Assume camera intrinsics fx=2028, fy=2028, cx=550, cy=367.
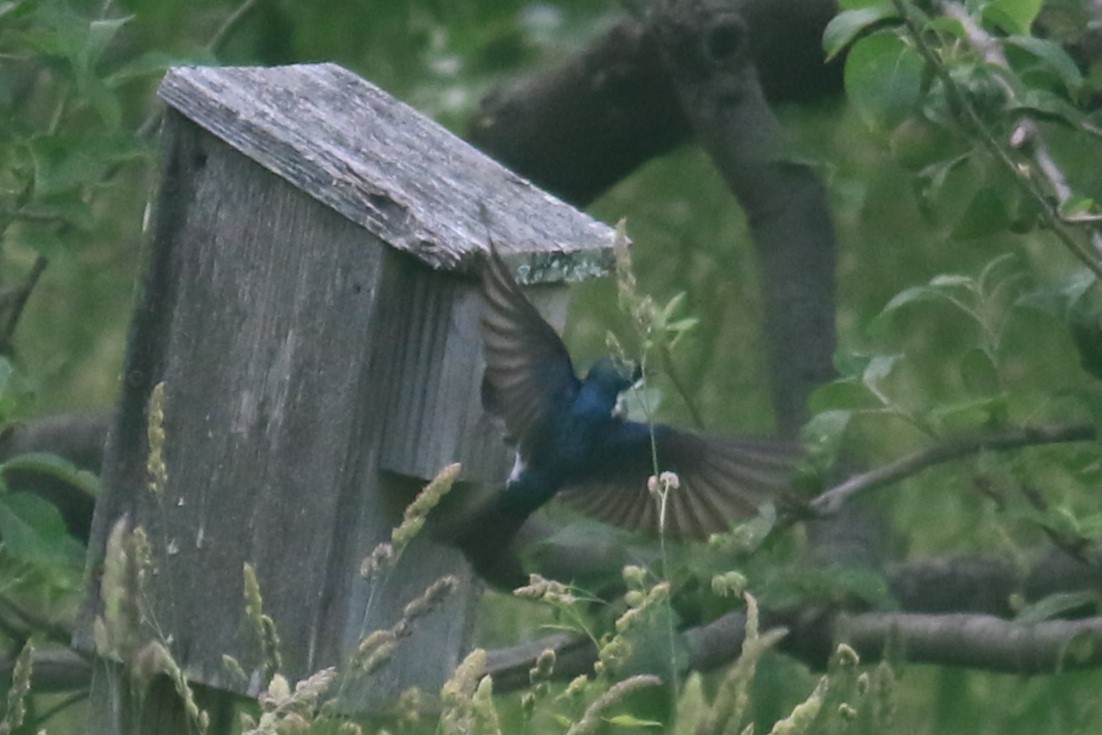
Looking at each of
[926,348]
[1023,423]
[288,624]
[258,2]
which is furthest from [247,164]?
[926,348]

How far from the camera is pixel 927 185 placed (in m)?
2.67

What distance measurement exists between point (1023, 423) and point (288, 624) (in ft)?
3.67

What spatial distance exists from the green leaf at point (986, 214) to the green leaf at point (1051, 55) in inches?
7.7

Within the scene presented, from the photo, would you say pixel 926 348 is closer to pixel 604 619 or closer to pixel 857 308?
pixel 857 308

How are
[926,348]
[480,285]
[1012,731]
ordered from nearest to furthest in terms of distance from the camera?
1. [480,285]
2. [1012,731]
3. [926,348]

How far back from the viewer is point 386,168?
239 cm

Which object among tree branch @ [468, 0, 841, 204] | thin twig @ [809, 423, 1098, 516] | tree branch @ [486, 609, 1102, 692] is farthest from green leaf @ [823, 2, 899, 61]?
tree branch @ [468, 0, 841, 204]

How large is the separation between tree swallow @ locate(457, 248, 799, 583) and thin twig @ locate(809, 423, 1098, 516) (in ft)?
0.86

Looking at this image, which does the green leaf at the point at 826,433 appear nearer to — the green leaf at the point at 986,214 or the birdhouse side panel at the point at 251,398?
the green leaf at the point at 986,214

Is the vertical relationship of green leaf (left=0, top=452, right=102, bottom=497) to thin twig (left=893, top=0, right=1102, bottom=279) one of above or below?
below

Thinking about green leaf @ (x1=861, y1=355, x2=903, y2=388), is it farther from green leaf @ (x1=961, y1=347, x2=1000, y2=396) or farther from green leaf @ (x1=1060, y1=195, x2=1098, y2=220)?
green leaf @ (x1=1060, y1=195, x2=1098, y2=220)

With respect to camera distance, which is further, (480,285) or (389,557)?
(480,285)

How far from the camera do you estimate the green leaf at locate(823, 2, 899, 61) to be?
7.43 ft

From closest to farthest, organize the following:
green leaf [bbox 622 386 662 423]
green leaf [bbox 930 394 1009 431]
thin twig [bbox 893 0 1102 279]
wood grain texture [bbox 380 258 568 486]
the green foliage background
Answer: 1. thin twig [bbox 893 0 1102 279]
2. wood grain texture [bbox 380 258 568 486]
3. green leaf [bbox 622 386 662 423]
4. green leaf [bbox 930 394 1009 431]
5. the green foliage background
